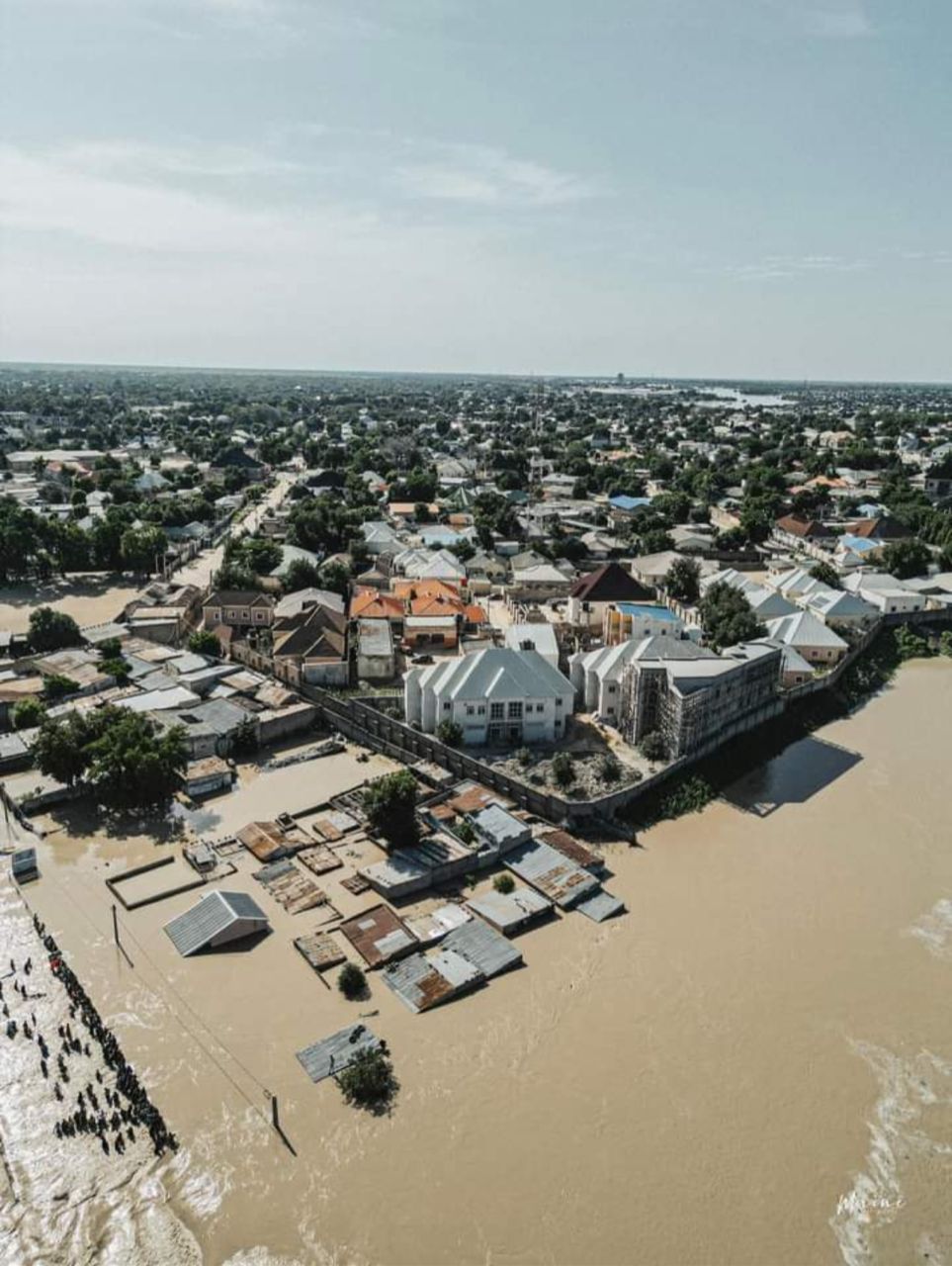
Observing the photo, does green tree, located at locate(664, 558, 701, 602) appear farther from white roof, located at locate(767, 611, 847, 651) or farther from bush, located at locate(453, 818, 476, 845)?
bush, located at locate(453, 818, 476, 845)

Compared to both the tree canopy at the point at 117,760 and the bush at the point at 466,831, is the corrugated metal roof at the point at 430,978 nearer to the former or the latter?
the bush at the point at 466,831

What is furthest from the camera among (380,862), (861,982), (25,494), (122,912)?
(25,494)

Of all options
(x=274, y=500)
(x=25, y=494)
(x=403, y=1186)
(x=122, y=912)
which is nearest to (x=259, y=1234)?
(x=403, y=1186)

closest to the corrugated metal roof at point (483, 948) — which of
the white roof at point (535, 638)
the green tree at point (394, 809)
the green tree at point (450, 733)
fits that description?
the green tree at point (394, 809)

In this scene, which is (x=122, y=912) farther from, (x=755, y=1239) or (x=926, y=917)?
(x=926, y=917)

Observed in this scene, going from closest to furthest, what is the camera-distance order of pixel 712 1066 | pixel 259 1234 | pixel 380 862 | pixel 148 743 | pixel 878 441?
pixel 259 1234
pixel 712 1066
pixel 380 862
pixel 148 743
pixel 878 441

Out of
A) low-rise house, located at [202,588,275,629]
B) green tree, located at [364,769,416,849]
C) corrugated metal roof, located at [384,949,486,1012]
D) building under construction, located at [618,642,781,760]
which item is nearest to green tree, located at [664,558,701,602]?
building under construction, located at [618,642,781,760]
